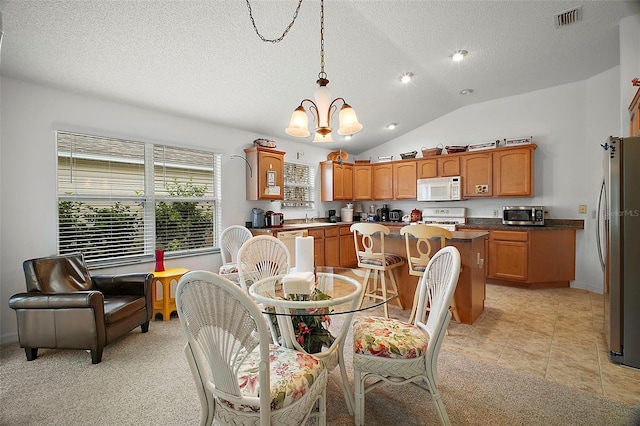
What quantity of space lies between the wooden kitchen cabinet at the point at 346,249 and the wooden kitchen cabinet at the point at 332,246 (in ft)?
0.43

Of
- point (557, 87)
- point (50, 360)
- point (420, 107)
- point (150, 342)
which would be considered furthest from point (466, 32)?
point (50, 360)

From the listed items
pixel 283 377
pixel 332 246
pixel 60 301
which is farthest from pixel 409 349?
pixel 332 246

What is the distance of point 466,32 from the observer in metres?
3.25

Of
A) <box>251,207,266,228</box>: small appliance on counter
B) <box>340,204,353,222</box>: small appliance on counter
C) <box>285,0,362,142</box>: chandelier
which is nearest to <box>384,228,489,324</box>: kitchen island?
<box>285,0,362,142</box>: chandelier

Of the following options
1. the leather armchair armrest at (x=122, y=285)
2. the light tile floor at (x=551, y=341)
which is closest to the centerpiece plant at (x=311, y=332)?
the light tile floor at (x=551, y=341)

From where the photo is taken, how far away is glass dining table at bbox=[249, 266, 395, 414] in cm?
161

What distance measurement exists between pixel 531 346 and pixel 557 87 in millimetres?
4106

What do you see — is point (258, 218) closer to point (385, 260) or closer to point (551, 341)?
point (385, 260)

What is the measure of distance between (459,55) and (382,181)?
2.95 m

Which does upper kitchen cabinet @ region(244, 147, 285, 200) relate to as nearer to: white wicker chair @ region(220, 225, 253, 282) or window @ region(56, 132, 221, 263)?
window @ region(56, 132, 221, 263)

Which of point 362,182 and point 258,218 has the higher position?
point 362,182

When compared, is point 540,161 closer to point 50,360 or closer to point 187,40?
point 187,40

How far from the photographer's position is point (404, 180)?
5.94 metres

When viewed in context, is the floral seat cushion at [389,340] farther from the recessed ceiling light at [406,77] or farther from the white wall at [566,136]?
the white wall at [566,136]
